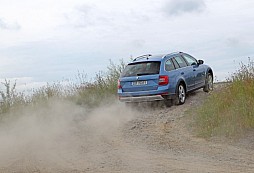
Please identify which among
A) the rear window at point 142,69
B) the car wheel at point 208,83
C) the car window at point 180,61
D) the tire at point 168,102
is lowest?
the tire at point 168,102

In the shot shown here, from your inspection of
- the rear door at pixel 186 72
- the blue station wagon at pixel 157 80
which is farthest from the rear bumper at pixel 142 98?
the rear door at pixel 186 72

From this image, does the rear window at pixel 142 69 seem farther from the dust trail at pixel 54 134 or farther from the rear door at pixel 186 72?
the dust trail at pixel 54 134

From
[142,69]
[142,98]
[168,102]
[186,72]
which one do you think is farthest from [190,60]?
[142,98]

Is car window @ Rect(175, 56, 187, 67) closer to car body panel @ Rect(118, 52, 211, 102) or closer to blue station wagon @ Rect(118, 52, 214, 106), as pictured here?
blue station wagon @ Rect(118, 52, 214, 106)

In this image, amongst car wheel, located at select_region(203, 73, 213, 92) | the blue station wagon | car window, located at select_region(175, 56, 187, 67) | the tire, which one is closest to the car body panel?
the blue station wagon

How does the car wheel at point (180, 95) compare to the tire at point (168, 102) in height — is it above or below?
above

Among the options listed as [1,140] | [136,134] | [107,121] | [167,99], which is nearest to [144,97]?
[167,99]

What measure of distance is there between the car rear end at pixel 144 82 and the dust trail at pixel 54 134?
59 cm

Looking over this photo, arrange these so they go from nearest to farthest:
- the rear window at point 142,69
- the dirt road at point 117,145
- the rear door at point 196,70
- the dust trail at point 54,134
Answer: the dirt road at point 117,145, the dust trail at point 54,134, the rear window at point 142,69, the rear door at point 196,70

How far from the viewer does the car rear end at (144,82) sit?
52.2 ft

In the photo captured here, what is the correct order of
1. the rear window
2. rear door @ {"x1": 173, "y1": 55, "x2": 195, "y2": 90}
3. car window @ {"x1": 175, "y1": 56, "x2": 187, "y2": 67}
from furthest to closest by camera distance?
car window @ {"x1": 175, "y1": 56, "x2": 187, "y2": 67}, rear door @ {"x1": 173, "y1": 55, "x2": 195, "y2": 90}, the rear window

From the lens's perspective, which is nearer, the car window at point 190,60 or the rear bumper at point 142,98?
the rear bumper at point 142,98

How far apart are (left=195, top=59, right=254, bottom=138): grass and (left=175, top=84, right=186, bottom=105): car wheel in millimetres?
1459

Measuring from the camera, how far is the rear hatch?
16.0 metres
